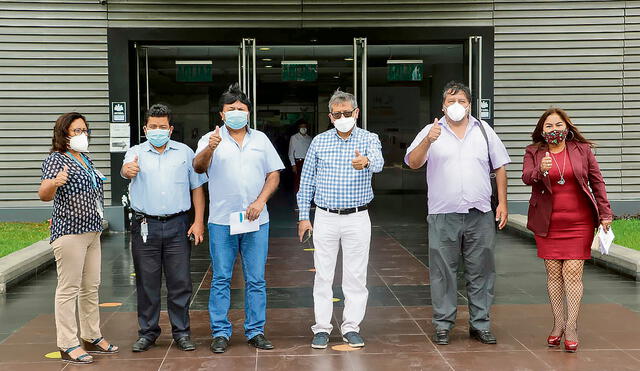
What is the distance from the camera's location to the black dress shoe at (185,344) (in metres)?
5.30

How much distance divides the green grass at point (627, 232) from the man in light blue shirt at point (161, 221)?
564cm

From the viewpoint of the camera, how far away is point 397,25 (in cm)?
1188

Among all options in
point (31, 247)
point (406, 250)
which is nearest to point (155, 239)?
point (31, 247)

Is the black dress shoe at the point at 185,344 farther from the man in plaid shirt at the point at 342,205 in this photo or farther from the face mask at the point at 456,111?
the face mask at the point at 456,111

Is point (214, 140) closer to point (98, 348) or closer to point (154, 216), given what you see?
point (154, 216)

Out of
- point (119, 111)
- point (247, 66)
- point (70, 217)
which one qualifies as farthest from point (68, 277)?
point (247, 66)

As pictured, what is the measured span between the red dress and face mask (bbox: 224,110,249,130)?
212cm

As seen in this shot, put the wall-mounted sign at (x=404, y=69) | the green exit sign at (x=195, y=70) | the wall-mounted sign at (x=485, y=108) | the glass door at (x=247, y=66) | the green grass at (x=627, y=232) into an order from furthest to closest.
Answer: the wall-mounted sign at (x=404, y=69)
the green exit sign at (x=195, y=70)
the wall-mounted sign at (x=485, y=108)
the glass door at (x=247, y=66)
the green grass at (x=627, y=232)

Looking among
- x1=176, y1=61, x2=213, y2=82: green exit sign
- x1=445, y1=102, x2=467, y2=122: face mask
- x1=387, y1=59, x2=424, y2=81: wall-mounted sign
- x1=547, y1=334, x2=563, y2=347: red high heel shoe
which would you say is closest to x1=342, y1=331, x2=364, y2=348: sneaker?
x1=547, y1=334, x2=563, y2=347: red high heel shoe

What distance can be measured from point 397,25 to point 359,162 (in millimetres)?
7170

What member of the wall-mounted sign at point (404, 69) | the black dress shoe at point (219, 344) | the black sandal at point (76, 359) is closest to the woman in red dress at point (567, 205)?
the black dress shoe at point (219, 344)

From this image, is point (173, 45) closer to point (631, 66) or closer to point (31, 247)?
point (31, 247)

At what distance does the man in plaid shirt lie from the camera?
536 centimetres

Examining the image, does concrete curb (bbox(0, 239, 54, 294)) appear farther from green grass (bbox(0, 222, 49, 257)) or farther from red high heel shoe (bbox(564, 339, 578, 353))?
red high heel shoe (bbox(564, 339, 578, 353))
